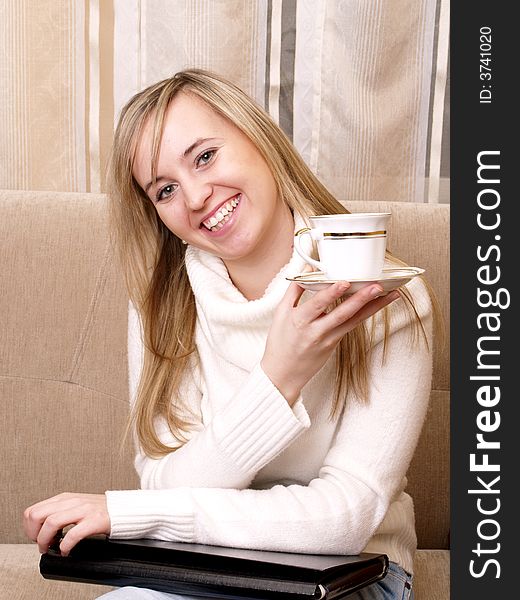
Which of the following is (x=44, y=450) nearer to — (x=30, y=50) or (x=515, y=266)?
(x=30, y=50)

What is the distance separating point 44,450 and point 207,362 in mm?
452

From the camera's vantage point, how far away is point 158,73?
6.45 ft

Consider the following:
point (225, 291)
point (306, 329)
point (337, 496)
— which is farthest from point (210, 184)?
point (337, 496)

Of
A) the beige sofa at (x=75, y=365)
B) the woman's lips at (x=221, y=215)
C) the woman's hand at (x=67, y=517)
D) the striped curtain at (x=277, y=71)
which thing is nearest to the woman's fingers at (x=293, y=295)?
the woman's lips at (x=221, y=215)

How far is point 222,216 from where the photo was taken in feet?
4.24

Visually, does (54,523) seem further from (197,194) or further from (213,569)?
(197,194)

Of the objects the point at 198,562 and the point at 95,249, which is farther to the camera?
the point at 95,249

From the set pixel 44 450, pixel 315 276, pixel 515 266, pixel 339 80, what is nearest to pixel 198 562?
pixel 315 276

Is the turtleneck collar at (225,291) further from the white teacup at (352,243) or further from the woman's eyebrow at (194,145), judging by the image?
the white teacup at (352,243)

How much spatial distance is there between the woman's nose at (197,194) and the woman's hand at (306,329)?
9.1 inches

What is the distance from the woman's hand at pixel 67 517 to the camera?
3.86 feet

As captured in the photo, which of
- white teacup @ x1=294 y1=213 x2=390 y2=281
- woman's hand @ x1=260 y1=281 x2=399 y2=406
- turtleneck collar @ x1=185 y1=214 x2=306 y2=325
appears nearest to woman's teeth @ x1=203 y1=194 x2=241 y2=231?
turtleneck collar @ x1=185 y1=214 x2=306 y2=325

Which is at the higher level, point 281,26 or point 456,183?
point 281,26

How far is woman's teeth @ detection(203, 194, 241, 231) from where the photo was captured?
1290 mm
